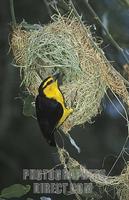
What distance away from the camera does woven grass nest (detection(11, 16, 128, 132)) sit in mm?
1774

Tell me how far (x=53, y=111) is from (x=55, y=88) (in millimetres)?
61

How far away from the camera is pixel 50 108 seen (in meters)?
1.74

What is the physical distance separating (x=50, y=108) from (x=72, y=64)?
0.13 m

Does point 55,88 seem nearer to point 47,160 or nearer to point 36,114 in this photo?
point 36,114

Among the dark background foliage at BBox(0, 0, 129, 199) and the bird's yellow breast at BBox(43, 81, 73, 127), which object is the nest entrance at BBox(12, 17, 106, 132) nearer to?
the bird's yellow breast at BBox(43, 81, 73, 127)

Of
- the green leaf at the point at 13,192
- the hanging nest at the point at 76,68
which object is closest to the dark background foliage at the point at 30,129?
the hanging nest at the point at 76,68

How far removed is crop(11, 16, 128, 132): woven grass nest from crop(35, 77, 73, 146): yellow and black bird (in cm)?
5

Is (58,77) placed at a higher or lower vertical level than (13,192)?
higher

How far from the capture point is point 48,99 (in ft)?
5.69

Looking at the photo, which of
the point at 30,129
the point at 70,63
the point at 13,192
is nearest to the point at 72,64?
the point at 70,63

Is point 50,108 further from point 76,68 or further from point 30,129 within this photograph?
point 30,129

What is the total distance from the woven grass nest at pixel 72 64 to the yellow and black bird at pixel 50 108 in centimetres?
5

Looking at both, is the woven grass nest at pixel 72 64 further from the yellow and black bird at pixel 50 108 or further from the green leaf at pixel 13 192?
the green leaf at pixel 13 192

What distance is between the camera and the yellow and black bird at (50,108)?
5.67 feet
